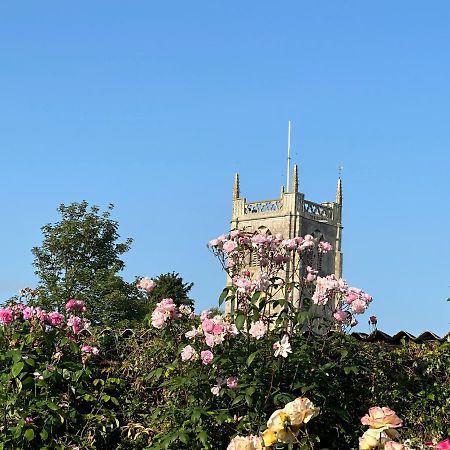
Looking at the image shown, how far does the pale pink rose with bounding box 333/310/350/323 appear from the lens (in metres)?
5.12

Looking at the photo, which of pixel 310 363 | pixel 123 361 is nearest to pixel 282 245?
pixel 310 363

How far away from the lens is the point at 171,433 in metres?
5.26

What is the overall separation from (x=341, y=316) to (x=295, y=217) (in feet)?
209

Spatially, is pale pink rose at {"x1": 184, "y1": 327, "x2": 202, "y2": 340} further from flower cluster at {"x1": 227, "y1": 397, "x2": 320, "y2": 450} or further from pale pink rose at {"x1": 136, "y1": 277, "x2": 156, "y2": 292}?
flower cluster at {"x1": 227, "y1": 397, "x2": 320, "y2": 450}

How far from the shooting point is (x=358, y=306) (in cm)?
509

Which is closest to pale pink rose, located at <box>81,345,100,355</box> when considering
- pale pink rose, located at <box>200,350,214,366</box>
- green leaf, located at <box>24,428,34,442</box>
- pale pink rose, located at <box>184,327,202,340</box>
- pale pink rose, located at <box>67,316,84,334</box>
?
pale pink rose, located at <box>67,316,84,334</box>

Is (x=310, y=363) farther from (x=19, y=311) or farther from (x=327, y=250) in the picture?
(x=19, y=311)

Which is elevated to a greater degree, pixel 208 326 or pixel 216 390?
pixel 208 326

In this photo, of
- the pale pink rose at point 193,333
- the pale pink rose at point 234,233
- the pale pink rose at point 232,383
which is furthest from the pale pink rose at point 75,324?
the pale pink rose at point 232,383

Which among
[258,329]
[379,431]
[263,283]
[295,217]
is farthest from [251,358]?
[295,217]

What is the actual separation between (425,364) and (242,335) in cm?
117

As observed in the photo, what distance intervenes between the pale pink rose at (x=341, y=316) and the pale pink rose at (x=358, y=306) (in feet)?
0.19

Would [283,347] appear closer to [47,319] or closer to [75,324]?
[75,324]

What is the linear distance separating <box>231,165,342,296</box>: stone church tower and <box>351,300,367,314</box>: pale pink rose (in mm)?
61499
